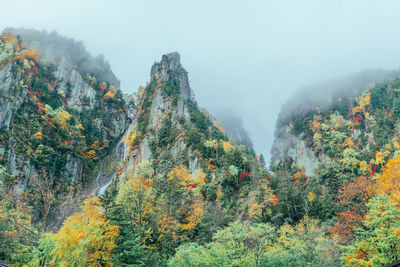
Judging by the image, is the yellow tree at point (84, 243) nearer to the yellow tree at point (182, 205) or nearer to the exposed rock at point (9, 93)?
the yellow tree at point (182, 205)

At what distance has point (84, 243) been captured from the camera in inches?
561

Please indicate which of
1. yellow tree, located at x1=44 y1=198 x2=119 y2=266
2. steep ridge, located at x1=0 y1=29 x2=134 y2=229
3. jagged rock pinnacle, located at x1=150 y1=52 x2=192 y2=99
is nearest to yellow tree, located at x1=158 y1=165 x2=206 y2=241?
yellow tree, located at x1=44 y1=198 x2=119 y2=266

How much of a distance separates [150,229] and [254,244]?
10.0 meters

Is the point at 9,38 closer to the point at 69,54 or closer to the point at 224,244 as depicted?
the point at 69,54

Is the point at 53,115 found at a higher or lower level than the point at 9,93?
lower

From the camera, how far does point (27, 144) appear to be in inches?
2547

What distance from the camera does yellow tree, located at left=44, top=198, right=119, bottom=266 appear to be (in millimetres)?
14227

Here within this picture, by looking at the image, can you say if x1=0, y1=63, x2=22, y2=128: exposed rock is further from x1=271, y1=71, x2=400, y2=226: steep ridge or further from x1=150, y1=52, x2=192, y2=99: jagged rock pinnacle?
x1=271, y1=71, x2=400, y2=226: steep ridge

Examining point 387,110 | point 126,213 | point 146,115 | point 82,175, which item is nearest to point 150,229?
point 126,213

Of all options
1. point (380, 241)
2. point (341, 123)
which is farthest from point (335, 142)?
point (380, 241)

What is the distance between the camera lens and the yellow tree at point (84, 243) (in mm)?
14227

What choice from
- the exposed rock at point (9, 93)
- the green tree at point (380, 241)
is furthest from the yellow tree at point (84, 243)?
the exposed rock at point (9, 93)

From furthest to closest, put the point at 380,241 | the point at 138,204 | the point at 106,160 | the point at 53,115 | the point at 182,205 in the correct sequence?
1. the point at 106,160
2. the point at 53,115
3. the point at 182,205
4. the point at 138,204
5. the point at 380,241

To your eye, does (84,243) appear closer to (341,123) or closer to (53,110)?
(53,110)
